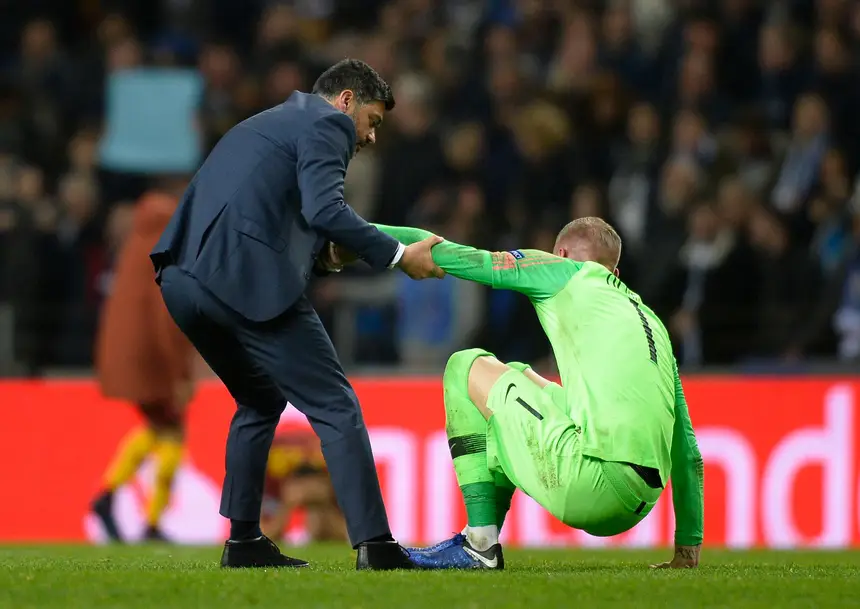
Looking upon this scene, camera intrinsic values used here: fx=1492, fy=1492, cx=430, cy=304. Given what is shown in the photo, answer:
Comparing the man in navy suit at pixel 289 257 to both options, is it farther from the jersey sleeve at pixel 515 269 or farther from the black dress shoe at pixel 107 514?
the black dress shoe at pixel 107 514

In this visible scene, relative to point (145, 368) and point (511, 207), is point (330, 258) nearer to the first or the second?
point (145, 368)

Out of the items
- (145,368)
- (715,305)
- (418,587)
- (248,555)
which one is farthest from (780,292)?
(418,587)

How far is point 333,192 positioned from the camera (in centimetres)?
564

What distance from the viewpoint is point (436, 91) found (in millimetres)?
13250

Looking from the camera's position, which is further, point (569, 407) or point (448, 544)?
point (448, 544)

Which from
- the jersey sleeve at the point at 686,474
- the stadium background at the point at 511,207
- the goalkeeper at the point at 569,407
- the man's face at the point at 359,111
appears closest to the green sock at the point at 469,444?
the goalkeeper at the point at 569,407

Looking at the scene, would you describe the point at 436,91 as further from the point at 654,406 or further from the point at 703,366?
the point at 654,406

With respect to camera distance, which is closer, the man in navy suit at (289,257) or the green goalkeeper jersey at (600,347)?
the green goalkeeper jersey at (600,347)

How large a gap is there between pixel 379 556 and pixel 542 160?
6665 mm

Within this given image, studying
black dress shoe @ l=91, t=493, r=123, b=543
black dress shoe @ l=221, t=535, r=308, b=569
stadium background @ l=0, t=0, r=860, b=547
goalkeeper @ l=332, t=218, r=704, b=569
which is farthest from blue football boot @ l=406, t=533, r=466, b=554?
black dress shoe @ l=91, t=493, r=123, b=543

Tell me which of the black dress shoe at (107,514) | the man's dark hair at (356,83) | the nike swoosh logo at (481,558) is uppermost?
the man's dark hair at (356,83)

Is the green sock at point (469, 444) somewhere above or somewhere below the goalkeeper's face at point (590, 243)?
below

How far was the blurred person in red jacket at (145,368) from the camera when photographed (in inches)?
413

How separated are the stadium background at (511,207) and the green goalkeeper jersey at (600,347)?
14.8ft
